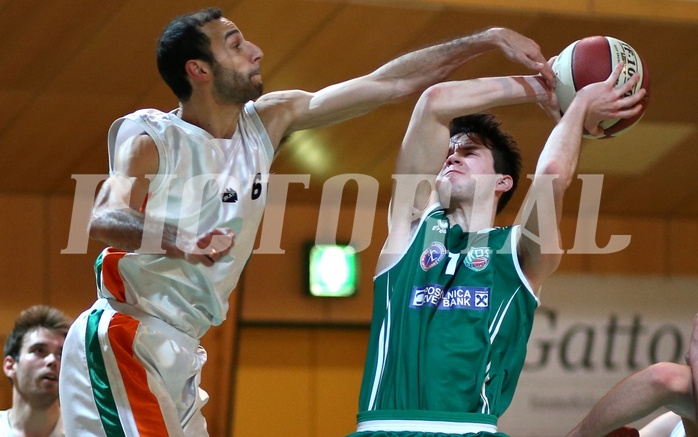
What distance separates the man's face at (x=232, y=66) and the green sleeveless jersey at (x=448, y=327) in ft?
3.06

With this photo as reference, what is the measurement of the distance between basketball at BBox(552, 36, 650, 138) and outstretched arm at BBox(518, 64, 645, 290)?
0.19 ft

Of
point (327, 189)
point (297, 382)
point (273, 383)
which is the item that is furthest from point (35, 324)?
point (327, 189)

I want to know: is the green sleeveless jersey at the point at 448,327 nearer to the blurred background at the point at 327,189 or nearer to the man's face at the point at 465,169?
the man's face at the point at 465,169

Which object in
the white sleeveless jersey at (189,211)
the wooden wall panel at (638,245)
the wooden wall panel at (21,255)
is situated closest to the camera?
the white sleeveless jersey at (189,211)

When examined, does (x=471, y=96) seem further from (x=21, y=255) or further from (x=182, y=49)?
(x=21, y=255)

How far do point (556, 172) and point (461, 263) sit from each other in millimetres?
490

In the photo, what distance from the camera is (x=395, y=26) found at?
7.53 metres

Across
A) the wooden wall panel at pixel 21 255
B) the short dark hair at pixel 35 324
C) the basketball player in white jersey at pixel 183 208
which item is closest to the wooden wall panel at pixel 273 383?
the wooden wall panel at pixel 21 255

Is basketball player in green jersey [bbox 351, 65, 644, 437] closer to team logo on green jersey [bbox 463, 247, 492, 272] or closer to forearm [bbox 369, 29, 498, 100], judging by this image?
team logo on green jersey [bbox 463, 247, 492, 272]

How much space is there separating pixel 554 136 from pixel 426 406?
114 cm

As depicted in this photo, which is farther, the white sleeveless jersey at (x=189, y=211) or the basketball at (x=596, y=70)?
the basketball at (x=596, y=70)

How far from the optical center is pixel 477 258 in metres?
4.11

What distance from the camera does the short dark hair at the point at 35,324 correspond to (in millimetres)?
6332

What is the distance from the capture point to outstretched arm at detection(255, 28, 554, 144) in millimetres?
4559
